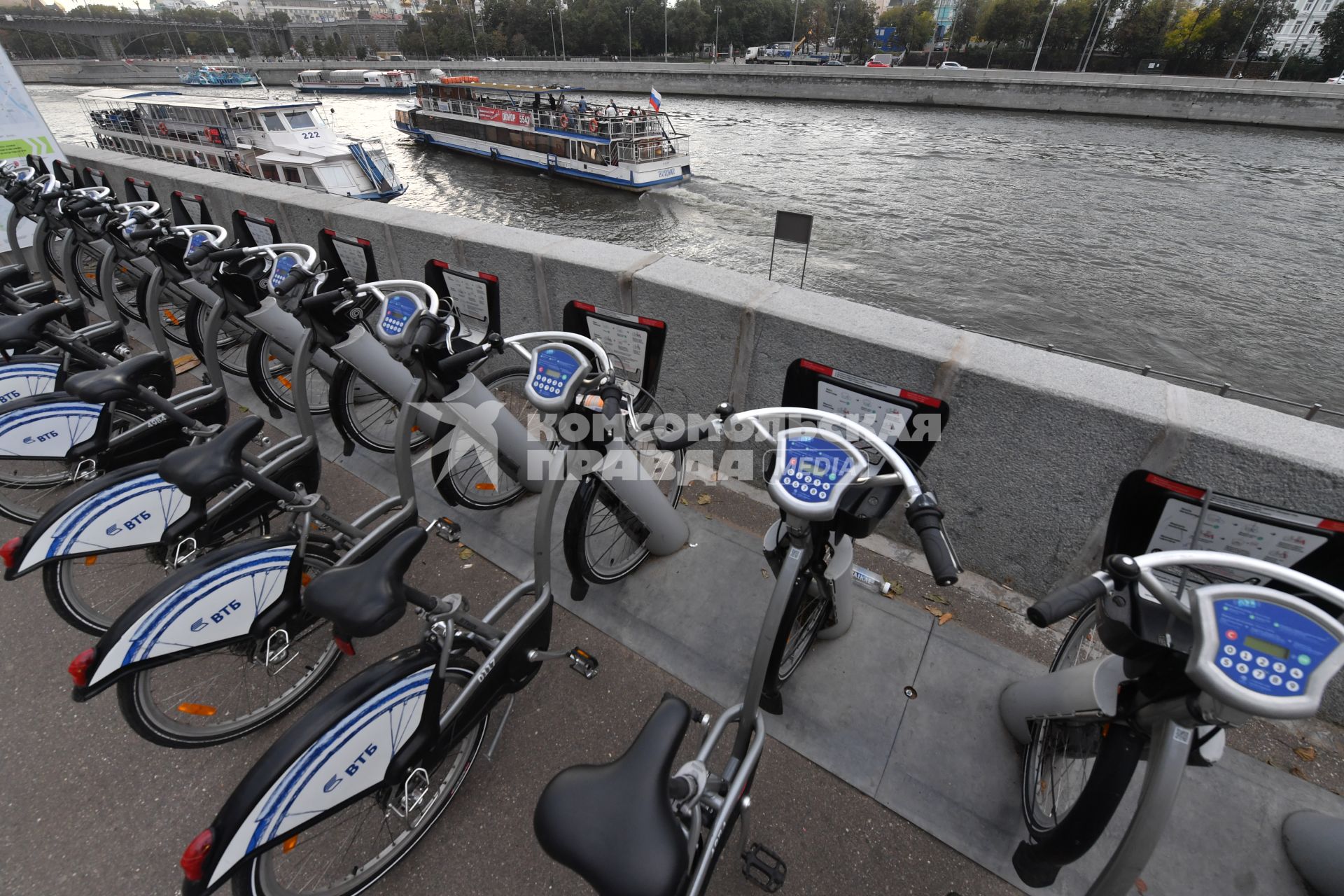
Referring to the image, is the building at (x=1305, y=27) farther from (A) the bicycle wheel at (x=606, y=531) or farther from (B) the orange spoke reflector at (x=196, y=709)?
(B) the orange spoke reflector at (x=196, y=709)

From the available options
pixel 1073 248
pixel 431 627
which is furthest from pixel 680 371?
pixel 1073 248

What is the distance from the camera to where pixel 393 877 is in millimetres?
1994

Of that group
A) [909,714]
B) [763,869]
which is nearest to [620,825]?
[763,869]

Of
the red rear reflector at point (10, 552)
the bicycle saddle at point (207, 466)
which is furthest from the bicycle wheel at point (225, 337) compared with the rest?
the bicycle saddle at point (207, 466)

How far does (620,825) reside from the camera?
1326 mm

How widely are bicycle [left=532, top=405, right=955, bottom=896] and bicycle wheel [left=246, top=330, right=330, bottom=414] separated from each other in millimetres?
3381

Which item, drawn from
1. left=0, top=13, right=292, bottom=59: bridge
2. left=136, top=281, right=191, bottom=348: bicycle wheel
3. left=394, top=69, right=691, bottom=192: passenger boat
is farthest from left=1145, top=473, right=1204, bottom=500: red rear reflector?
left=0, top=13, right=292, bottom=59: bridge

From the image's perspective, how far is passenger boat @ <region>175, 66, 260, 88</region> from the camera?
49.5 metres

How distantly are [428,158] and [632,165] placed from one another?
1483cm

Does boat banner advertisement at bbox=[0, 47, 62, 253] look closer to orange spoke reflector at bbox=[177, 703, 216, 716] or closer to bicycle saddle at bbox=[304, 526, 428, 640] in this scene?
orange spoke reflector at bbox=[177, 703, 216, 716]

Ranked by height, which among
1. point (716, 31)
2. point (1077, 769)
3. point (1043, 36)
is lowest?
point (1077, 769)

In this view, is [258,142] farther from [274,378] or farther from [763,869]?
[763,869]

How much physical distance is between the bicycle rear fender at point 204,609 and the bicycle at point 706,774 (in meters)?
1.53

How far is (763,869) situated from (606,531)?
172cm
